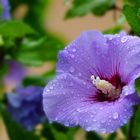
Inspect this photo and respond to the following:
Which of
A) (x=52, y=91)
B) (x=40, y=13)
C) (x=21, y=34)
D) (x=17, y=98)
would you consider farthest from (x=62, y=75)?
(x=40, y=13)

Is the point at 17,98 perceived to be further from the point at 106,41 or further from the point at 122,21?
the point at 106,41

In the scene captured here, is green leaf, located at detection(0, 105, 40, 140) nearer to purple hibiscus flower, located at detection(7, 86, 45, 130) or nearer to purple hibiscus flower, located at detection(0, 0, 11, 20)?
purple hibiscus flower, located at detection(7, 86, 45, 130)

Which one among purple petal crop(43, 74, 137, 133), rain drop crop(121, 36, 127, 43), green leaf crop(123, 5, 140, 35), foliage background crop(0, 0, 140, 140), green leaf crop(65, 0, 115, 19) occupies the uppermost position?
green leaf crop(123, 5, 140, 35)

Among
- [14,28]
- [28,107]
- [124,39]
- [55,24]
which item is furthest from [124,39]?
[55,24]

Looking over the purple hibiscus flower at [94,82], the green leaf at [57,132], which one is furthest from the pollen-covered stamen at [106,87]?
the green leaf at [57,132]

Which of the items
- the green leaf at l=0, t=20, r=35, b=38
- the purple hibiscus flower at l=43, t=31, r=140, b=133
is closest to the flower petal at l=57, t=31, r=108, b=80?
the purple hibiscus flower at l=43, t=31, r=140, b=133
